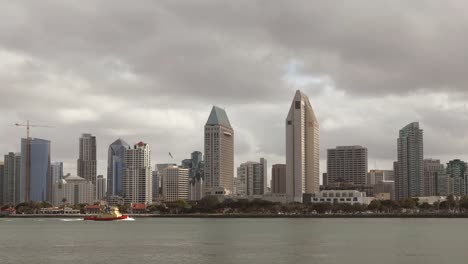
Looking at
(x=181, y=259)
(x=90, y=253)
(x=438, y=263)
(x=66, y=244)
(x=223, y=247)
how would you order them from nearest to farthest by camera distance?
1. (x=438, y=263)
2. (x=181, y=259)
3. (x=90, y=253)
4. (x=223, y=247)
5. (x=66, y=244)

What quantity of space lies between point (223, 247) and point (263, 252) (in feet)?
38.6

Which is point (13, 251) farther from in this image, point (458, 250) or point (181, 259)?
point (458, 250)

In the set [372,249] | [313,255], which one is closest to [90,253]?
[313,255]

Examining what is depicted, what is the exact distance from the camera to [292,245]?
122 metres

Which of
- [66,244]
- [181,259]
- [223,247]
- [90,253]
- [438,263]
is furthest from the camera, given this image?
[66,244]

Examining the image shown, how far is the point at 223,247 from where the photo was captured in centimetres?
11819

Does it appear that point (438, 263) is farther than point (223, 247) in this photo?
No

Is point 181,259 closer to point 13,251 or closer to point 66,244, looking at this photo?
point 13,251

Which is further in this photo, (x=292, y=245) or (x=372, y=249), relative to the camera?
(x=292, y=245)

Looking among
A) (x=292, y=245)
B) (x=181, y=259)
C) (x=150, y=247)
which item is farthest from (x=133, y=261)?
(x=292, y=245)

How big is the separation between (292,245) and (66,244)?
130ft

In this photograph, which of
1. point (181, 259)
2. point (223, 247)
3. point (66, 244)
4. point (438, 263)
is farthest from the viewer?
point (66, 244)

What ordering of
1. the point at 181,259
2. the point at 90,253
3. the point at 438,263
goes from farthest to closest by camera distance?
the point at 90,253 → the point at 181,259 → the point at 438,263

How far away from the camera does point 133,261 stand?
94.4 metres
